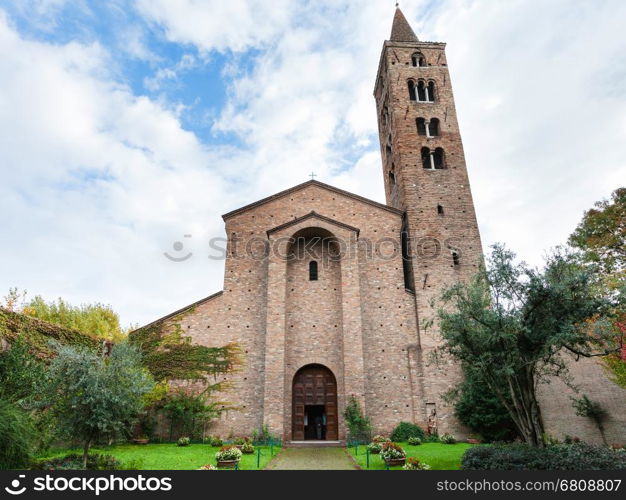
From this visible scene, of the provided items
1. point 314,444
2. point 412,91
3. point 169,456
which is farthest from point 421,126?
point 169,456

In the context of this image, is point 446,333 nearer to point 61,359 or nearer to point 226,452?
point 226,452

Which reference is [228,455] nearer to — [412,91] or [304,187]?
[304,187]

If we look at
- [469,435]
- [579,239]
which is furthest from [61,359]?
[579,239]

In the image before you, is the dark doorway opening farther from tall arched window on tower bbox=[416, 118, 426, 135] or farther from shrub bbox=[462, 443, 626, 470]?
tall arched window on tower bbox=[416, 118, 426, 135]

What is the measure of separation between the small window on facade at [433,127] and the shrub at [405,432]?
17758 millimetres

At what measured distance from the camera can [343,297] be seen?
20.2 meters

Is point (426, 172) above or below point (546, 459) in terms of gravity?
above

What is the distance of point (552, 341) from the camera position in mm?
10430

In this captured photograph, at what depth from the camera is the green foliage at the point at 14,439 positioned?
28.8ft

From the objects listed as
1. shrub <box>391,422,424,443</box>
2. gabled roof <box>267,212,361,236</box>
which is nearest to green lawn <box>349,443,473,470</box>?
shrub <box>391,422,424,443</box>

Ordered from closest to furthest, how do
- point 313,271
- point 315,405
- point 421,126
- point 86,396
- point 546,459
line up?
1. point 546,459
2. point 86,396
3. point 315,405
4. point 313,271
5. point 421,126

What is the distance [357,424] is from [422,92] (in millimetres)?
21808

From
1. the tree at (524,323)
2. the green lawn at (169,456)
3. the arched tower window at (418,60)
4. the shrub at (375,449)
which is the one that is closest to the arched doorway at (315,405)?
the green lawn at (169,456)

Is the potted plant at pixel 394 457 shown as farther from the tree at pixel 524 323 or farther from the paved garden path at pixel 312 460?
the tree at pixel 524 323
